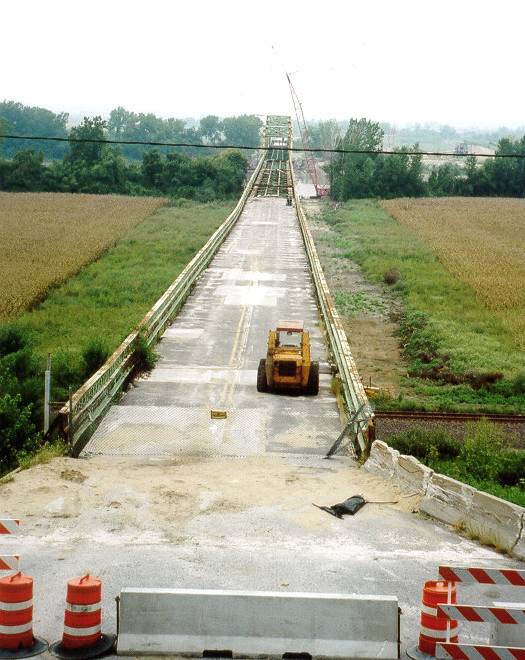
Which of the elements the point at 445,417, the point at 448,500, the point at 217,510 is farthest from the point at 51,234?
the point at 448,500

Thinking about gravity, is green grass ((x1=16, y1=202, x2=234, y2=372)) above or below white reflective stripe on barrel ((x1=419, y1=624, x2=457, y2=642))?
below

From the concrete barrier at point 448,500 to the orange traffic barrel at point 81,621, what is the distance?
634 centimetres

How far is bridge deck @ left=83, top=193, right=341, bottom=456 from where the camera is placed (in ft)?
70.5

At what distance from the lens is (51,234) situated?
72562 millimetres

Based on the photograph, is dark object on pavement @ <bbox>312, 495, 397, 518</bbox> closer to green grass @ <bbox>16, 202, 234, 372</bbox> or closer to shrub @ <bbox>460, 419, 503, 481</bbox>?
shrub @ <bbox>460, 419, 503, 481</bbox>

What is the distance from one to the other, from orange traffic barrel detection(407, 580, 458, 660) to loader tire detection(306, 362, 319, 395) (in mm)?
16422

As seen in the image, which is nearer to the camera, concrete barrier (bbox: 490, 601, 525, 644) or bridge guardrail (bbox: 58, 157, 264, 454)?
concrete barrier (bbox: 490, 601, 525, 644)

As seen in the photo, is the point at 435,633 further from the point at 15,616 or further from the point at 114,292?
the point at 114,292

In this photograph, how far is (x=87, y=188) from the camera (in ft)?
369

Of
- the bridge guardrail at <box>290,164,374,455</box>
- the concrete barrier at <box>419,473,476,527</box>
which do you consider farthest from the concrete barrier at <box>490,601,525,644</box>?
the bridge guardrail at <box>290,164,374,455</box>

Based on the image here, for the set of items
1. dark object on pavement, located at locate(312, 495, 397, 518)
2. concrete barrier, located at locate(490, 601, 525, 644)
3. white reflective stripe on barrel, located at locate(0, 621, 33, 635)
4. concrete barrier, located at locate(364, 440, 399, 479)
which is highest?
concrete barrier, located at locate(490, 601, 525, 644)

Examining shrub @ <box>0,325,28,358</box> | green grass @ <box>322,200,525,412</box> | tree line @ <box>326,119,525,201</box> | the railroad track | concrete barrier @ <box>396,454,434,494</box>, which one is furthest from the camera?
tree line @ <box>326,119,525,201</box>

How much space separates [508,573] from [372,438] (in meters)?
10.2

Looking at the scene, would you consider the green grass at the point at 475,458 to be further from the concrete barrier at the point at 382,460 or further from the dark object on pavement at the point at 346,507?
the dark object on pavement at the point at 346,507
